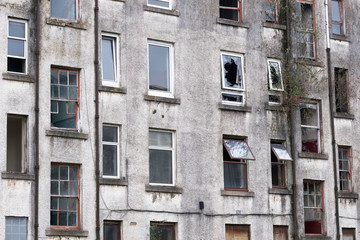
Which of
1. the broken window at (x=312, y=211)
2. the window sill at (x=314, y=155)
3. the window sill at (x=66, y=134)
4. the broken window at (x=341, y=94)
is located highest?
the broken window at (x=341, y=94)

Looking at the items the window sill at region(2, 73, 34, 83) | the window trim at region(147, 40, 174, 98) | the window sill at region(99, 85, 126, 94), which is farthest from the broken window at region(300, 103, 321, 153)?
the window sill at region(2, 73, 34, 83)

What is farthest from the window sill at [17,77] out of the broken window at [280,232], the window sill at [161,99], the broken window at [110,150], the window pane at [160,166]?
the broken window at [280,232]

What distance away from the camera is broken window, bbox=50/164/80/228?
30656mm

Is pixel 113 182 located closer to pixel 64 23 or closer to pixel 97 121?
pixel 97 121

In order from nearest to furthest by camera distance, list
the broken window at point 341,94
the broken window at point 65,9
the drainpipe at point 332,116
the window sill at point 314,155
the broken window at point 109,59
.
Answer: the broken window at point 65,9 < the broken window at point 109,59 < the window sill at point 314,155 < the drainpipe at point 332,116 < the broken window at point 341,94

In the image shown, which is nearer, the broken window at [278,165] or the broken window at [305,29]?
the broken window at [278,165]

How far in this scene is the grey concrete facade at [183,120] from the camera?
1203 inches

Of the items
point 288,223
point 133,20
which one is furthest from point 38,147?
point 288,223

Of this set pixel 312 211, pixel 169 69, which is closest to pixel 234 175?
pixel 312 211

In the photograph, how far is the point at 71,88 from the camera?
3170 cm

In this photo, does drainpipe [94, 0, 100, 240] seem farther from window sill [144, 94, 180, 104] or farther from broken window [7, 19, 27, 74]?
broken window [7, 19, 27, 74]

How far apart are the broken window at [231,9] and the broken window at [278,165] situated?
17.3ft

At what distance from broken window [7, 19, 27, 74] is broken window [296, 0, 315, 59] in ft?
40.4

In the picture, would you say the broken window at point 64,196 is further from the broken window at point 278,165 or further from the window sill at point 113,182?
the broken window at point 278,165
